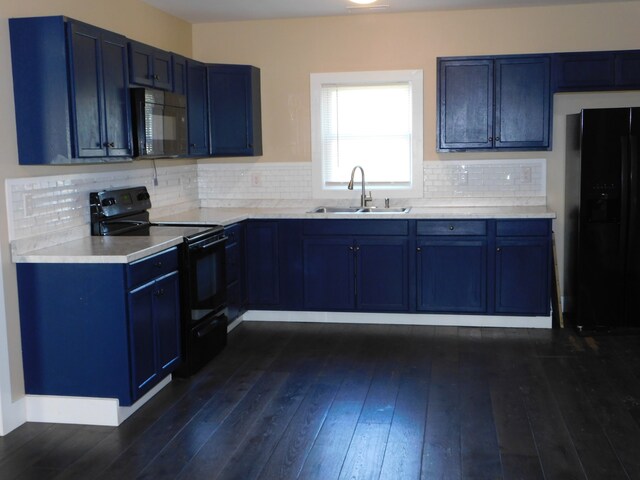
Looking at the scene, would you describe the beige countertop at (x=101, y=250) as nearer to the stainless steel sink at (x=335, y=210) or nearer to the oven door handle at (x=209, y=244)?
the oven door handle at (x=209, y=244)

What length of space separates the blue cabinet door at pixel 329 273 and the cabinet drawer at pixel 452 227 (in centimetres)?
59

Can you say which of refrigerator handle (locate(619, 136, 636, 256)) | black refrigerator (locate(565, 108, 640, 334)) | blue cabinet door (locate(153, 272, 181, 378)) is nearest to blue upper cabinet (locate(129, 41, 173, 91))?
blue cabinet door (locate(153, 272, 181, 378))

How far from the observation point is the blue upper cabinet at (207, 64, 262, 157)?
6.05 metres

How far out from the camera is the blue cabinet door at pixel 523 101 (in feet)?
18.6

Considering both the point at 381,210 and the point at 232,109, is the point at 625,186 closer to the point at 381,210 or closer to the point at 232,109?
the point at 381,210

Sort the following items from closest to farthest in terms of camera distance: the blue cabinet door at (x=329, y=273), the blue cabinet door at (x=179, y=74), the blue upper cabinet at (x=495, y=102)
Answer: the blue cabinet door at (x=179, y=74) → the blue upper cabinet at (x=495, y=102) → the blue cabinet door at (x=329, y=273)

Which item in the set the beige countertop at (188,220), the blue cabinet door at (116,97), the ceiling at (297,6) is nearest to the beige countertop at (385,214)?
the beige countertop at (188,220)

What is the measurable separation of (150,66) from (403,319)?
2.76m

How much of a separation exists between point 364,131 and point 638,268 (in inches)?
97.0

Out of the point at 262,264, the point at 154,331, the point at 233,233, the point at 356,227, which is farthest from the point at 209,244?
the point at 356,227

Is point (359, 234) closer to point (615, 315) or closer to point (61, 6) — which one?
point (615, 315)

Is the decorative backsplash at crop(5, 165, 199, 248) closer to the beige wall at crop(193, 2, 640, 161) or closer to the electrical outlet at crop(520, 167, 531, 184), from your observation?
the beige wall at crop(193, 2, 640, 161)

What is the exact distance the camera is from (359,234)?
577cm

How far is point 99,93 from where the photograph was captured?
414cm
